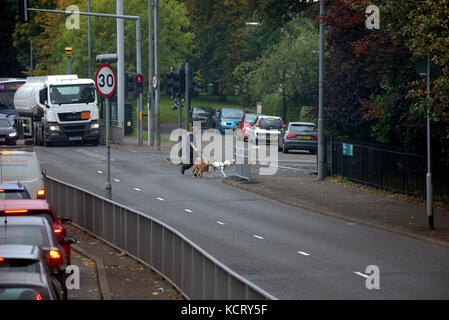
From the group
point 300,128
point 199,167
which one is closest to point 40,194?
point 199,167

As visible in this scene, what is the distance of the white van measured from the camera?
1962 centimetres

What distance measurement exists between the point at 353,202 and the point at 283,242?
6.88 meters

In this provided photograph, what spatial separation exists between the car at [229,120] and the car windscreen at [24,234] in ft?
157

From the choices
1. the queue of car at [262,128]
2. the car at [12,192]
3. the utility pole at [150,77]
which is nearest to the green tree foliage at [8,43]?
the queue of car at [262,128]

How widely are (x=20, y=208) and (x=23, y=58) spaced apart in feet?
271

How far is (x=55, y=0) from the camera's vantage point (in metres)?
86.2

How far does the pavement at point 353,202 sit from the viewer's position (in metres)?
20.6

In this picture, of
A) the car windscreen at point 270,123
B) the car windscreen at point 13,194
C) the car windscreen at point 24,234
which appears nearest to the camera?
the car windscreen at point 24,234

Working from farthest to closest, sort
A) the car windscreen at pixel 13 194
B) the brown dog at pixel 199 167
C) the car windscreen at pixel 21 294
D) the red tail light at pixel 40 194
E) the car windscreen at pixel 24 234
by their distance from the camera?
the brown dog at pixel 199 167
the red tail light at pixel 40 194
the car windscreen at pixel 13 194
the car windscreen at pixel 24 234
the car windscreen at pixel 21 294

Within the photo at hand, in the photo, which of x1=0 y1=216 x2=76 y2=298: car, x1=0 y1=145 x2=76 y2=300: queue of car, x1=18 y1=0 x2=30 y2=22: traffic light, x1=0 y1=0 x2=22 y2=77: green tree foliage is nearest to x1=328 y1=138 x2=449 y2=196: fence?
x1=18 y1=0 x2=30 y2=22: traffic light

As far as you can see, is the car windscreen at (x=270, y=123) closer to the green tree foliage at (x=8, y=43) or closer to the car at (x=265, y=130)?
the car at (x=265, y=130)

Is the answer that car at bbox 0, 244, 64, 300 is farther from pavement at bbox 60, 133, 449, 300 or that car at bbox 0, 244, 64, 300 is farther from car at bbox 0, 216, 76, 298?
pavement at bbox 60, 133, 449, 300

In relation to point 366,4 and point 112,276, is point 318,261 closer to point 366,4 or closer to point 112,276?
point 112,276

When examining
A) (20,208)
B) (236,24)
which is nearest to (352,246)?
(20,208)
